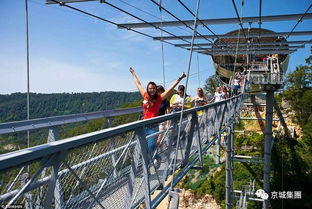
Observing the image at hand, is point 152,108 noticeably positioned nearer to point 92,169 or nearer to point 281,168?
point 92,169

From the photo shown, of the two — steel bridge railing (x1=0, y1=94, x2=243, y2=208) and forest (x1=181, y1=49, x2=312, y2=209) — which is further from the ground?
steel bridge railing (x1=0, y1=94, x2=243, y2=208)

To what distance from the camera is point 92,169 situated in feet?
5.49

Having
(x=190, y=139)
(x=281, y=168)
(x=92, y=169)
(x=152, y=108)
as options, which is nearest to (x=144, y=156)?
(x=92, y=169)

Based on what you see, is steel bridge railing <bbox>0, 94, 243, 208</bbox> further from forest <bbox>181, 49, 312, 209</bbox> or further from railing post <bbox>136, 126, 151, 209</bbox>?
forest <bbox>181, 49, 312, 209</bbox>

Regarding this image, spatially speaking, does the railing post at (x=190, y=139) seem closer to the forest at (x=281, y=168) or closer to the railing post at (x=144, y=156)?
the railing post at (x=144, y=156)

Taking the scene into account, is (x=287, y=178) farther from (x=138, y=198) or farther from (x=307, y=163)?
(x=138, y=198)

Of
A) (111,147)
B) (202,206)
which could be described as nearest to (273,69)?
(202,206)

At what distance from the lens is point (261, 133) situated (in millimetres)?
19562

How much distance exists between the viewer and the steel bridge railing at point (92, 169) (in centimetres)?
111

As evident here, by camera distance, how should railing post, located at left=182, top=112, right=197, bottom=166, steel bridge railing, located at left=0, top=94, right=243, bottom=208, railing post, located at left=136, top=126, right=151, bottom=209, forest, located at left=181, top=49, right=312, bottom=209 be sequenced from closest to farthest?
steel bridge railing, located at left=0, top=94, right=243, bottom=208 < railing post, located at left=136, top=126, right=151, bottom=209 < railing post, located at left=182, top=112, right=197, bottom=166 < forest, located at left=181, top=49, right=312, bottom=209

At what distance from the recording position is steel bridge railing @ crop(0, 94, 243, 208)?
1.11 meters

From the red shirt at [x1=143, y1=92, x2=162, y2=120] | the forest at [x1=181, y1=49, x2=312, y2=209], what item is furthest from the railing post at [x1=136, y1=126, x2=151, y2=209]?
the forest at [x1=181, y1=49, x2=312, y2=209]

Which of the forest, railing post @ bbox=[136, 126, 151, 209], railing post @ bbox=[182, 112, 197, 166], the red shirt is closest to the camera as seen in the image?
railing post @ bbox=[136, 126, 151, 209]

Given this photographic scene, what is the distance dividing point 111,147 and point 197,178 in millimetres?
18282
